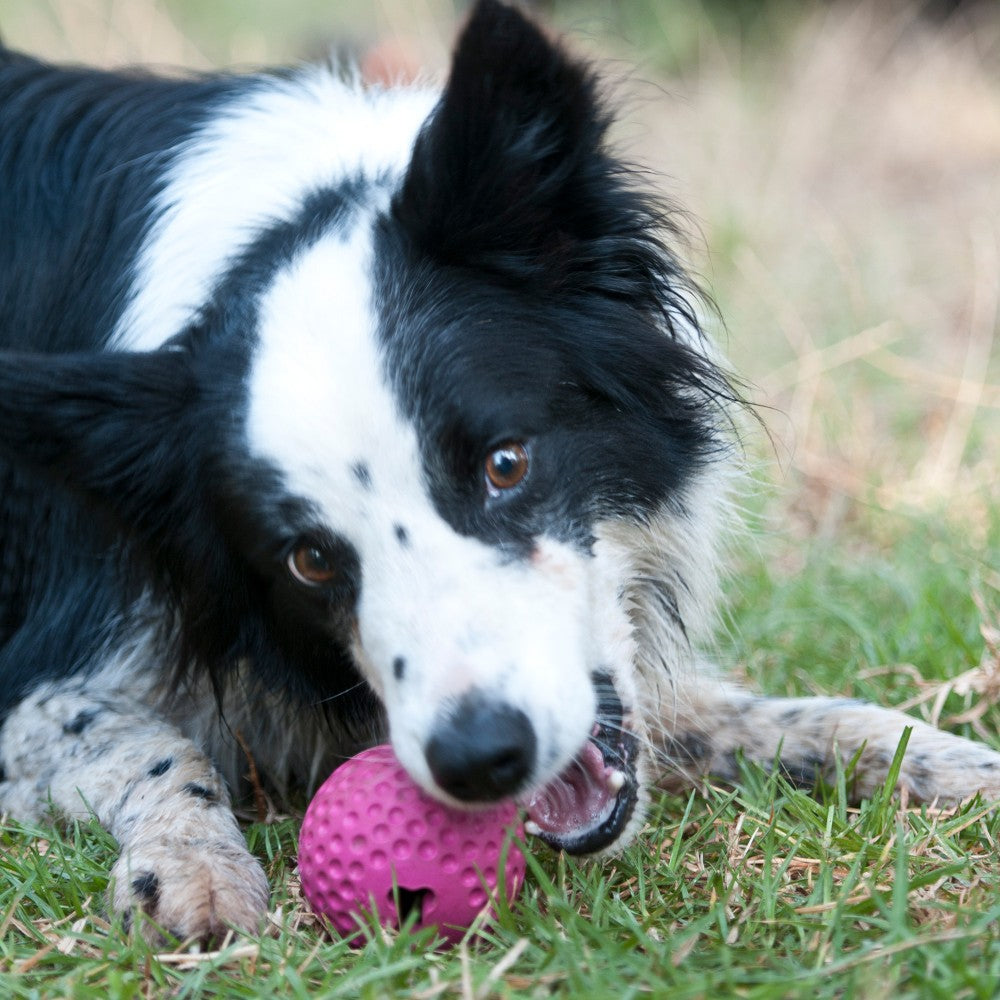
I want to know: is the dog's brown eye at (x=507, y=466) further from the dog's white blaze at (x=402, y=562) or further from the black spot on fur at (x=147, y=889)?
the black spot on fur at (x=147, y=889)

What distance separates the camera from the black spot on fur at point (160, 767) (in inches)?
117

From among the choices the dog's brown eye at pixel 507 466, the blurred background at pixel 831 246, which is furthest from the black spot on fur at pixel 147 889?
the blurred background at pixel 831 246

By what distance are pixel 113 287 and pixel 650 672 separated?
67.3 inches

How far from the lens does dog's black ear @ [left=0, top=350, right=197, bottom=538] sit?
269cm

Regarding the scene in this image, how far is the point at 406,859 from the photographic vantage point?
2361mm

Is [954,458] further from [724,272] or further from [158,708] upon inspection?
[158,708]

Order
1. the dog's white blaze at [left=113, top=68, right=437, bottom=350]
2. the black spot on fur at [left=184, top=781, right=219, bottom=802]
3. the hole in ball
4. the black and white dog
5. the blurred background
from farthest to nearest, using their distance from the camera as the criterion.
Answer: the blurred background
the dog's white blaze at [left=113, top=68, right=437, bottom=350]
the black spot on fur at [left=184, top=781, right=219, bottom=802]
the black and white dog
the hole in ball

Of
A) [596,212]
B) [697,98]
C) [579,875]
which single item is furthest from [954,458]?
[697,98]

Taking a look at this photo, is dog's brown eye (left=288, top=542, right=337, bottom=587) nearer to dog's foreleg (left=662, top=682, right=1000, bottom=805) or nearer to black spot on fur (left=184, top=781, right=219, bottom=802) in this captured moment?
black spot on fur (left=184, top=781, right=219, bottom=802)

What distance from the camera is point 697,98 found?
876 centimetres

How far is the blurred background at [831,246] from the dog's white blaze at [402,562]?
0.88 meters

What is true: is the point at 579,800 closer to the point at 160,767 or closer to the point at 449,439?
the point at 449,439

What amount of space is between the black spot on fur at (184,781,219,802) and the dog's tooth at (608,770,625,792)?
914mm

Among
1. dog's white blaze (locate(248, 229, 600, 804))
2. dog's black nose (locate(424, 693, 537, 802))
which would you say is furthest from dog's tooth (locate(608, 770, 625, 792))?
dog's black nose (locate(424, 693, 537, 802))
